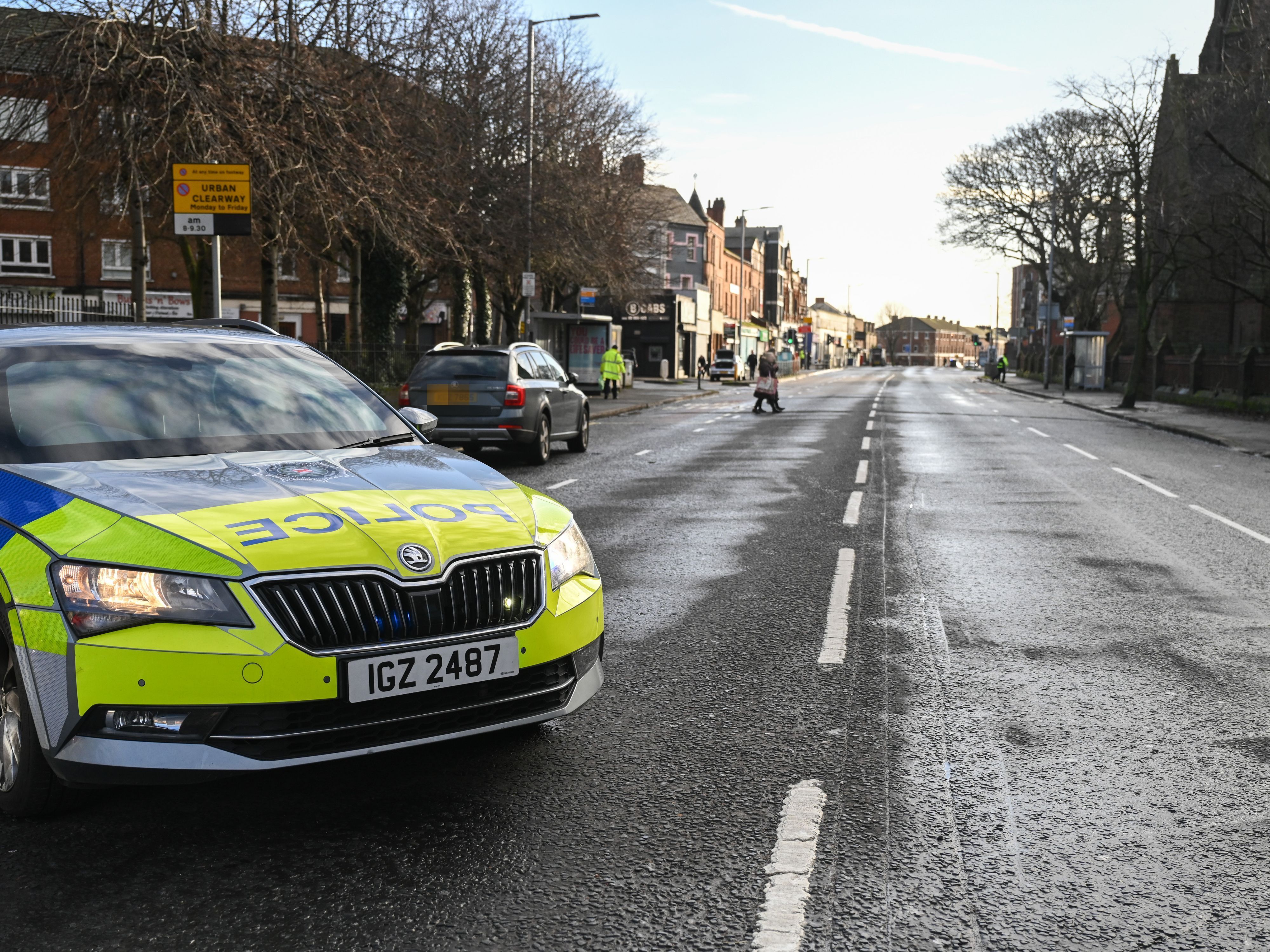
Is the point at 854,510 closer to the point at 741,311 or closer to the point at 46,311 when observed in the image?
the point at 46,311

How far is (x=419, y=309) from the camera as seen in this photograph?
3788 cm

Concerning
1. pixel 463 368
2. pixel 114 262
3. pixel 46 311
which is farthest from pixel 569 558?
pixel 114 262

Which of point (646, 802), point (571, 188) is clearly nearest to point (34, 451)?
point (646, 802)

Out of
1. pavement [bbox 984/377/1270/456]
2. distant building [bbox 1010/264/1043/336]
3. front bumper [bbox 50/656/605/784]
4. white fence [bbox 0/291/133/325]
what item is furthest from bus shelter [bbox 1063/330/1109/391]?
front bumper [bbox 50/656/605/784]

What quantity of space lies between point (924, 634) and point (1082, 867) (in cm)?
302

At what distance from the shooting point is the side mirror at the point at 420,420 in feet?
19.0

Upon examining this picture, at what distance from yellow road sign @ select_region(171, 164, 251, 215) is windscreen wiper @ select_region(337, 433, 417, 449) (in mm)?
9449

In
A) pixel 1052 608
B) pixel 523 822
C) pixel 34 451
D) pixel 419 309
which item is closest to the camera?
pixel 523 822

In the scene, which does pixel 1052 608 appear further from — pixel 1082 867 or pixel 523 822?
pixel 523 822

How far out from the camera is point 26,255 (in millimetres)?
48844

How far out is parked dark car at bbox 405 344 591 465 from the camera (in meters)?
16.5

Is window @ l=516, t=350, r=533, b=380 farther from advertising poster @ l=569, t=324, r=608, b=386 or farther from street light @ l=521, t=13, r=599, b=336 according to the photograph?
advertising poster @ l=569, t=324, r=608, b=386

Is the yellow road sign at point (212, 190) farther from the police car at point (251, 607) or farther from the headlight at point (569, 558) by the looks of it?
the headlight at point (569, 558)

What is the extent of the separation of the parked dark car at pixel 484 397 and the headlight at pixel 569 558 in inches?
471
